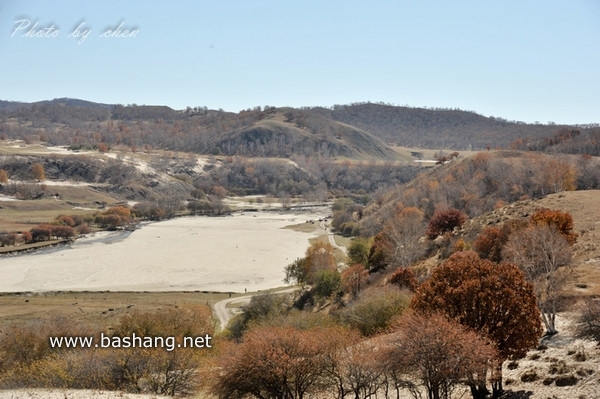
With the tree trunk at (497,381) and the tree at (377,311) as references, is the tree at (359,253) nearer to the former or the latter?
the tree at (377,311)

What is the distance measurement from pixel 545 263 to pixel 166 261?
69.3 metres

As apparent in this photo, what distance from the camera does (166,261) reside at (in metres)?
86.3

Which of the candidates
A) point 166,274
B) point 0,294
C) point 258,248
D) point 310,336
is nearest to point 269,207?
point 258,248

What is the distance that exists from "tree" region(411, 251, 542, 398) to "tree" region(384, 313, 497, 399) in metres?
1.58

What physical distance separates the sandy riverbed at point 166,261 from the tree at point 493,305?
158 feet

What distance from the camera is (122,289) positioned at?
6788 cm

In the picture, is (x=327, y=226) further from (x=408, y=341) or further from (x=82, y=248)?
(x=408, y=341)

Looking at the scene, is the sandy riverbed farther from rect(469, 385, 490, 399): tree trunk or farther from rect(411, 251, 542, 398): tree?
rect(469, 385, 490, 399): tree trunk

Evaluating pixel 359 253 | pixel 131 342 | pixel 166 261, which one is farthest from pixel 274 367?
pixel 166 261

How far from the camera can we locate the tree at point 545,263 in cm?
2678

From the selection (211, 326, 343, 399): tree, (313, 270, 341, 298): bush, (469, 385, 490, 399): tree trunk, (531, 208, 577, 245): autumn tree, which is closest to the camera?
(469, 385, 490, 399): tree trunk

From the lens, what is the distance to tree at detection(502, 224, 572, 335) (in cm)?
2678

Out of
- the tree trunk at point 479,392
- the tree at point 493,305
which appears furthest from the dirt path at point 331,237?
the tree trunk at point 479,392

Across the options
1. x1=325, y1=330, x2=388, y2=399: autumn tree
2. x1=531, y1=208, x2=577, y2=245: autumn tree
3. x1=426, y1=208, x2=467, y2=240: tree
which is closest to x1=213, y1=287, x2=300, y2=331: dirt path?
x1=426, y1=208, x2=467, y2=240: tree
